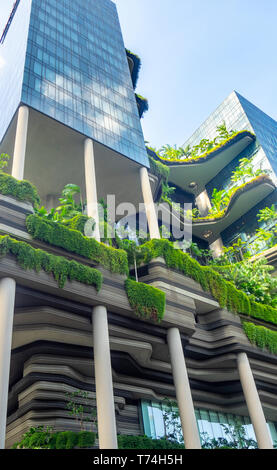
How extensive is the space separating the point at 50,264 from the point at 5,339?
323 cm

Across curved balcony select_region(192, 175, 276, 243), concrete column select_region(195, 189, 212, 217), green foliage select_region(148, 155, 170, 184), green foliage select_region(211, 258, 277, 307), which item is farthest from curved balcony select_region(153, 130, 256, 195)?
green foliage select_region(211, 258, 277, 307)

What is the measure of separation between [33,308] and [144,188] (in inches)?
466

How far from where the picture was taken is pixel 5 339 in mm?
12180

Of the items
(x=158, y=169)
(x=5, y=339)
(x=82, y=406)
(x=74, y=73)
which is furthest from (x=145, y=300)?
(x=74, y=73)

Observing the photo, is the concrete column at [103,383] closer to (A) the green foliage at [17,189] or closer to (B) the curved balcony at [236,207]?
(A) the green foliage at [17,189]

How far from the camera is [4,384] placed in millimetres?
11609

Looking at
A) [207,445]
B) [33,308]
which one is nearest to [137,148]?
[33,308]

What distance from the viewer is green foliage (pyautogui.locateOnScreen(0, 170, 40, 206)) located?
15.4 m

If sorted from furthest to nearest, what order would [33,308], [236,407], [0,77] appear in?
[0,77]
[236,407]
[33,308]

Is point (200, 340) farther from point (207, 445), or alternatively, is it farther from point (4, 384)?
point (4, 384)

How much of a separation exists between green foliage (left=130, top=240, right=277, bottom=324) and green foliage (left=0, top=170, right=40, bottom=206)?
6185 millimetres

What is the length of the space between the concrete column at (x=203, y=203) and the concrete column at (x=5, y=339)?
3159 centimetres

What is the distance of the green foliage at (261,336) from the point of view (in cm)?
2108

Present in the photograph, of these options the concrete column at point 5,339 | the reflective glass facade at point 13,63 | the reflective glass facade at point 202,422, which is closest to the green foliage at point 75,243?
the concrete column at point 5,339
